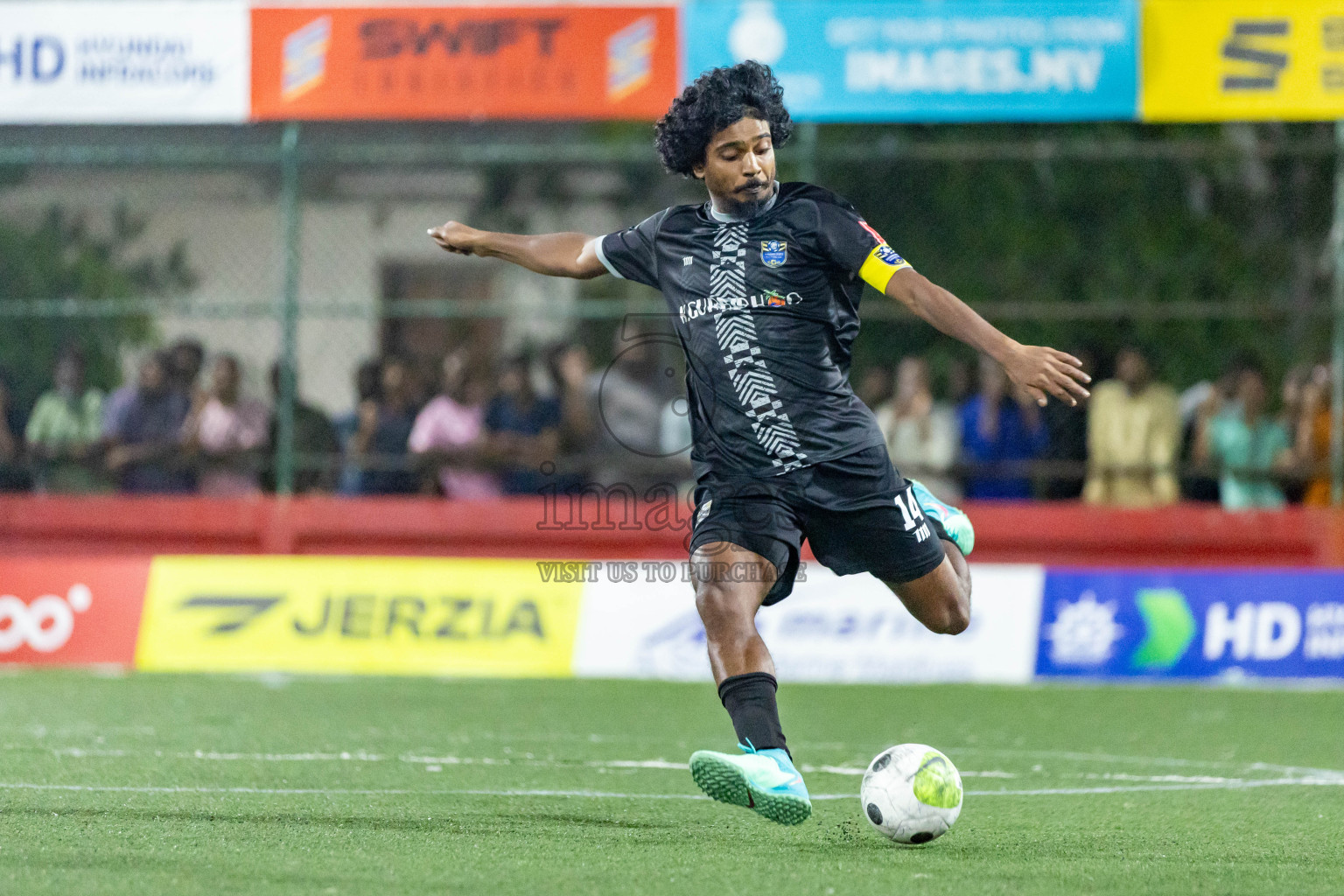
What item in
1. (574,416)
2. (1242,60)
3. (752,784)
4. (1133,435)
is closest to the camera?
(752,784)

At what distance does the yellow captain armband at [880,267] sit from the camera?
571cm

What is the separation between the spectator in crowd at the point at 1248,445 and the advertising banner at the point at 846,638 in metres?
2.11

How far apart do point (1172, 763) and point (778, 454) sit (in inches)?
120

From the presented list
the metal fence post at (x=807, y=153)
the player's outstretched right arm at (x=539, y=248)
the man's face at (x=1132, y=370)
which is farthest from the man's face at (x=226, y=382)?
the player's outstretched right arm at (x=539, y=248)

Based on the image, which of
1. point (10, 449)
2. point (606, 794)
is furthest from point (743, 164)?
point (10, 449)

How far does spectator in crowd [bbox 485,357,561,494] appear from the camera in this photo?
13500 mm

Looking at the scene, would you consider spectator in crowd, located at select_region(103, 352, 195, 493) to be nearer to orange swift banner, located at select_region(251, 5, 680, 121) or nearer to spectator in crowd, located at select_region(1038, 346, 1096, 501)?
orange swift banner, located at select_region(251, 5, 680, 121)

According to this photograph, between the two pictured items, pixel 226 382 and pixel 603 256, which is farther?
pixel 226 382

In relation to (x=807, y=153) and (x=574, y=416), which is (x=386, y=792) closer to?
(x=574, y=416)

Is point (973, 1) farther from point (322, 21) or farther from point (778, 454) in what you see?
point (778, 454)

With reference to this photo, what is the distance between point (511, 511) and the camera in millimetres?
13531

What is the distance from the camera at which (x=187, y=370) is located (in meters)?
14.2

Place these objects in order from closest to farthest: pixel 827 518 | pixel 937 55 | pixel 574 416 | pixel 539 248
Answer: pixel 827 518 < pixel 539 248 < pixel 937 55 < pixel 574 416

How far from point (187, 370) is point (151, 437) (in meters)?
0.60
